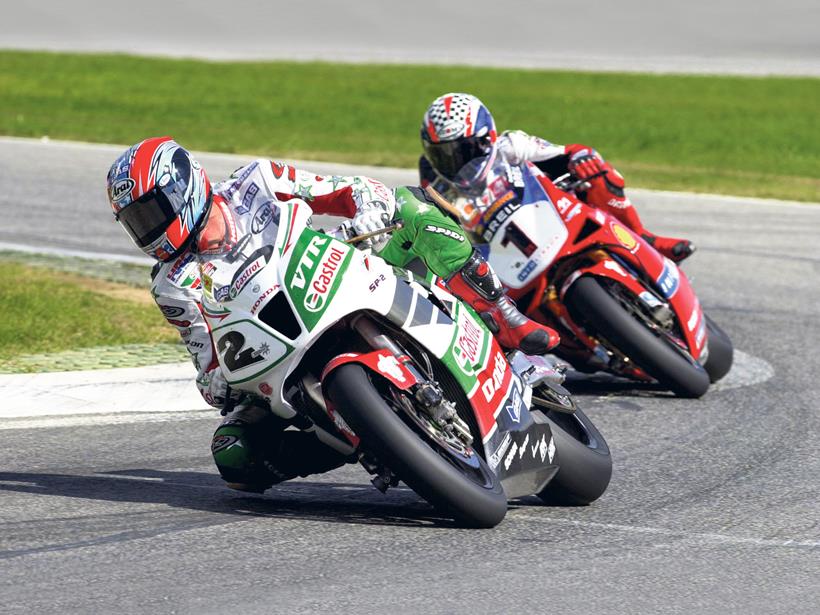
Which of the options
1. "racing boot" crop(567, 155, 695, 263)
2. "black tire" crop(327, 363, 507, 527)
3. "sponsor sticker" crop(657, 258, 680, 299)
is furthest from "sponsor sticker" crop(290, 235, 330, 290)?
"racing boot" crop(567, 155, 695, 263)

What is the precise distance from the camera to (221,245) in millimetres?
5508

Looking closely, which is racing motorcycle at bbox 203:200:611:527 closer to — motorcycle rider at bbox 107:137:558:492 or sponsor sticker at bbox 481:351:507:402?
sponsor sticker at bbox 481:351:507:402

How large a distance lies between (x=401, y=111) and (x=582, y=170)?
1676 centimetres

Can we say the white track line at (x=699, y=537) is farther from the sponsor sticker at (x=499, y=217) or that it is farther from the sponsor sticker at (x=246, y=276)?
the sponsor sticker at (x=499, y=217)

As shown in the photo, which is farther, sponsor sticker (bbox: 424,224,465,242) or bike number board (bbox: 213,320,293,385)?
sponsor sticker (bbox: 424,224,465,242)

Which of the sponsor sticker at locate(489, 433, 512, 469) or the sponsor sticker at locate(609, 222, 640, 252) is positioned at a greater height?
the sponsor sticker at locate(489, 433, 512, 469)

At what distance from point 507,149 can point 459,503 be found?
13.0 feet

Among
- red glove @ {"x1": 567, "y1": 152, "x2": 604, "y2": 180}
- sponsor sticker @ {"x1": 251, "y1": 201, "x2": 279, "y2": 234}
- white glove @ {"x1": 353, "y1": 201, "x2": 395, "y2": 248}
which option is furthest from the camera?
red glove @ {"x1": 567, "y1": 152, "x2": 604, "y2": 180}

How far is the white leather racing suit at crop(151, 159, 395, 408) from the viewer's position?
5.50 metres

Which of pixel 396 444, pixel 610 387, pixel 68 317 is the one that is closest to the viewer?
pixel 396 444

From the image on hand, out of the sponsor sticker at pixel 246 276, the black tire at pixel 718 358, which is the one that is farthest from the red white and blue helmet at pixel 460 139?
the sponsor sticker at pixel 246 276

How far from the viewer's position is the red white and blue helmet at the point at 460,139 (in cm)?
819

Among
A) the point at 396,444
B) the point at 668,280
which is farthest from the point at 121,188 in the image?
the point at 668,280

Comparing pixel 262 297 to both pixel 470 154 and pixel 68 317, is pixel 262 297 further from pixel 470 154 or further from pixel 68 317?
pixel 68 317
